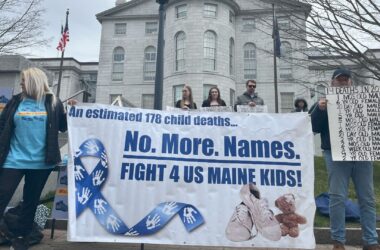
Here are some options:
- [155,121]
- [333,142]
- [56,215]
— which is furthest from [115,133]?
[333,142]

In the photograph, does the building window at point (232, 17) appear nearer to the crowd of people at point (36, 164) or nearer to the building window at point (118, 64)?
the building window at point (118, 64)

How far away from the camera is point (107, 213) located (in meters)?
4.30

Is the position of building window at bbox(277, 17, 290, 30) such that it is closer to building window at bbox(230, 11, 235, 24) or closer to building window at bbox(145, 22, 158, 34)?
building window at bbox(230, 11, 235, 24)

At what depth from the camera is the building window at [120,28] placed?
39150 millimetres

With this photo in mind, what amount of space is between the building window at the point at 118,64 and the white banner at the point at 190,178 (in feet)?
113

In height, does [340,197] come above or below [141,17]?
below

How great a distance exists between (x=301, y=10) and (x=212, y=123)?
484cm

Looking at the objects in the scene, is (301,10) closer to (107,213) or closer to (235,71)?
(107,213)

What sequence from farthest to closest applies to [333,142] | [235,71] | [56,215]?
[235,71] < [56,215] < [333,142]

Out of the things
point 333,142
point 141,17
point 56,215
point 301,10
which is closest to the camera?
point 333,142

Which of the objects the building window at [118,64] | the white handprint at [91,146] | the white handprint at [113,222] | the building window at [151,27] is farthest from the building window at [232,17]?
the white handprint at [113,222]

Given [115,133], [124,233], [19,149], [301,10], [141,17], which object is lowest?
[124,233]

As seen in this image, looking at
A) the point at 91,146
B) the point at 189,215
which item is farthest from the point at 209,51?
the point at 189,215

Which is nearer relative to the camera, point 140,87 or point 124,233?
point 124,233
